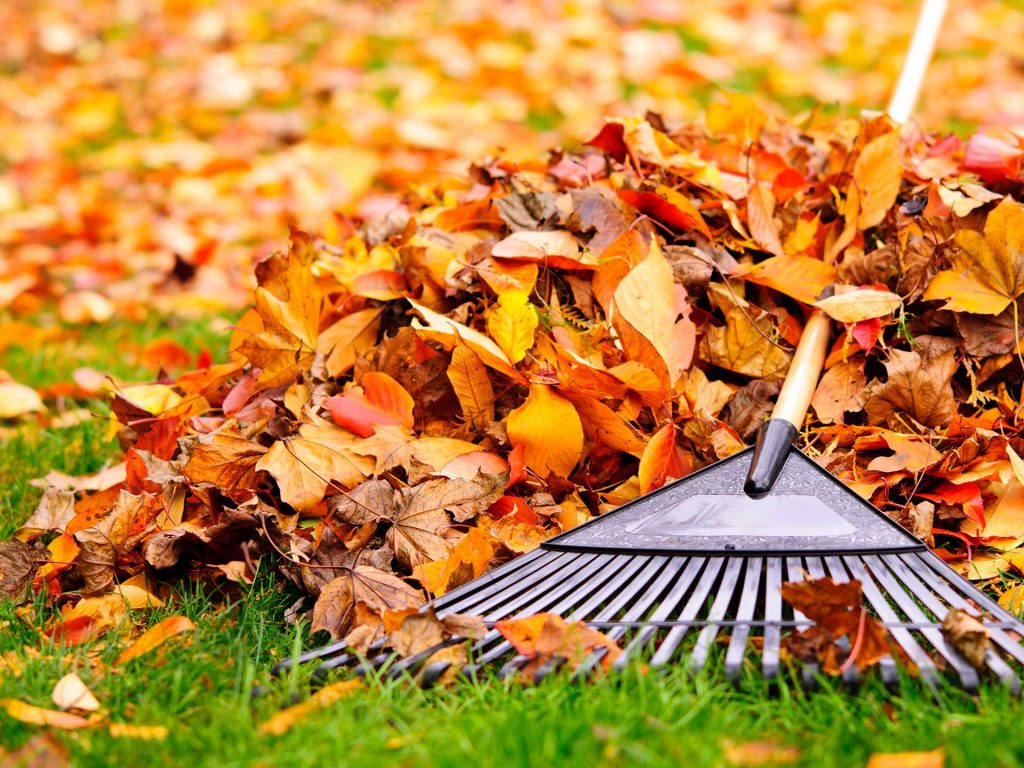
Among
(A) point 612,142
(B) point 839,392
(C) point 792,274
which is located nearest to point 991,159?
(C) point 792,274

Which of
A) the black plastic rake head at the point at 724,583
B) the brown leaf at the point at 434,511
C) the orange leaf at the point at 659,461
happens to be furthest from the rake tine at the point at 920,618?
the brown leaf at the point at 434,511

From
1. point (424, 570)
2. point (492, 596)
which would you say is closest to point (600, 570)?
point (492, 596)

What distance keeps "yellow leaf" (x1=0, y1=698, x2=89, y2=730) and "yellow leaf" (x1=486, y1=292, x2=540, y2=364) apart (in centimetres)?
84

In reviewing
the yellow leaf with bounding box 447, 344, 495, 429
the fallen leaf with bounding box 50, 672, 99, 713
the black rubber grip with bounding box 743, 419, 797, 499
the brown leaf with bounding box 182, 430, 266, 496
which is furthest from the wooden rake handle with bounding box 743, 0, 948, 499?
the fallen leaf with bounding box 50, 672, 99, 713

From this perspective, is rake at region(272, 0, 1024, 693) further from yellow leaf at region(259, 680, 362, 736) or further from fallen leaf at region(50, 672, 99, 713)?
fallen leaf at region(50, 672, 99, 713)

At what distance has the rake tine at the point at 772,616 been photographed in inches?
47.9

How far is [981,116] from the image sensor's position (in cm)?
389

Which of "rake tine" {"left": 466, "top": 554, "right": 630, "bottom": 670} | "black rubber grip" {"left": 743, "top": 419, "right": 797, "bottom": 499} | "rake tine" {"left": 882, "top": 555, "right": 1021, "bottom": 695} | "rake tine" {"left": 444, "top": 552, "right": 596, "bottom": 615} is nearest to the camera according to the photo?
"rake tine" {"left": 882, "top": 555, "right": 1021, "bottom": 695}

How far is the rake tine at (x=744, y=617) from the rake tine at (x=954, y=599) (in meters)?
0.21

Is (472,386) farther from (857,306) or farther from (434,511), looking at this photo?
(857,306)

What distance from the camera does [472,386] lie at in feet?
5.63

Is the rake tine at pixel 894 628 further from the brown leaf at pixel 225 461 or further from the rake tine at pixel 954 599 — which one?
the brown leaf at pixel 225 461

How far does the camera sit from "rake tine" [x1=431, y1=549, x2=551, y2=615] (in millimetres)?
1432

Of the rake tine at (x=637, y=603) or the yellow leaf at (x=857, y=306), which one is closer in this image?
the rake tine at (x=637, y=603)
